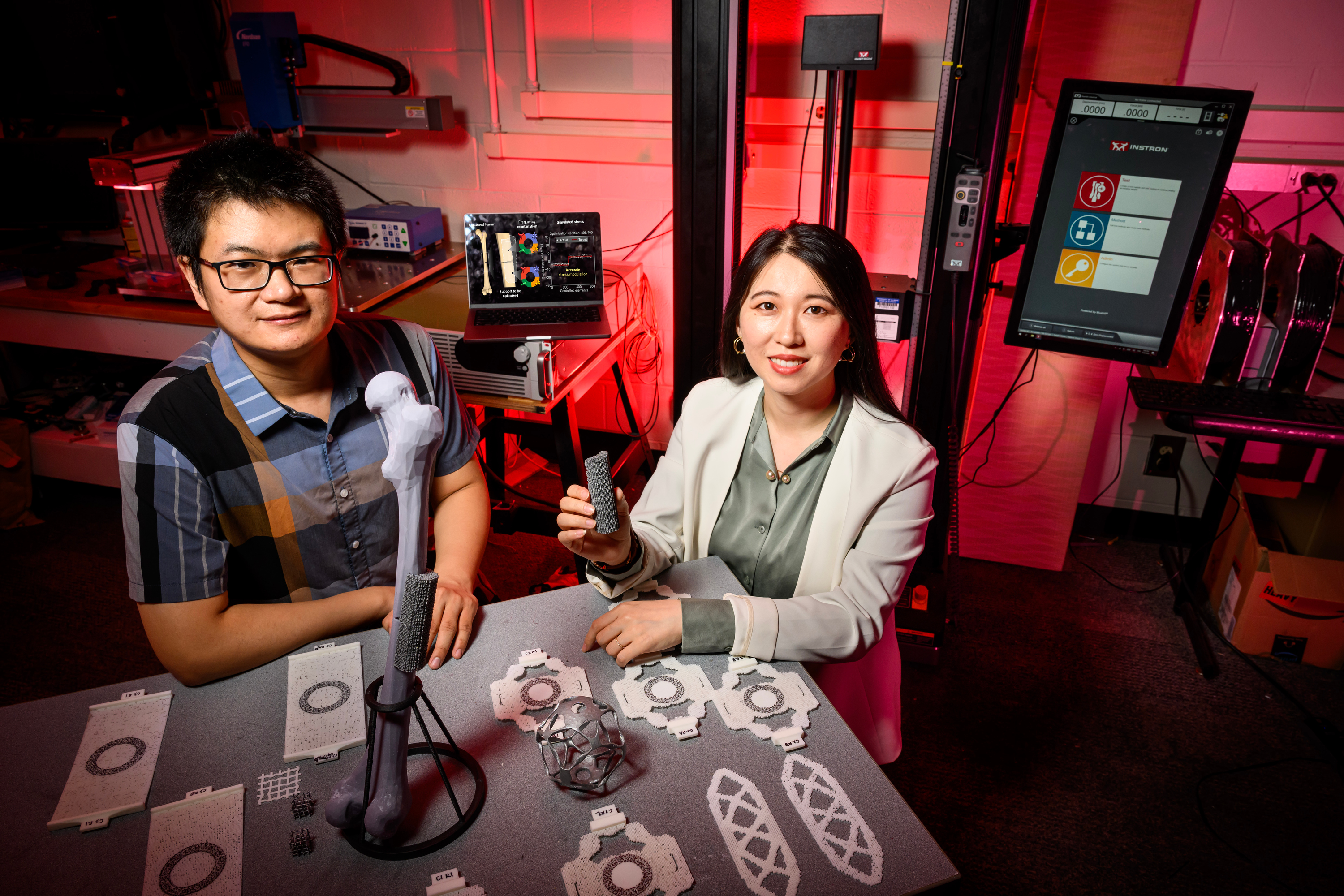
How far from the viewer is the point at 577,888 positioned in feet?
2.57

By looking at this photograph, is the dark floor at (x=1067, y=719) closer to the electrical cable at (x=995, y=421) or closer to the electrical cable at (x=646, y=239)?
the electrical cable at (x=995, y=421)

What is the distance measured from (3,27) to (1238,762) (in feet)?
15.2

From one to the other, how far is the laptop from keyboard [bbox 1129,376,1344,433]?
143cm

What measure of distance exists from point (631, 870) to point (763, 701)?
0.29 metres

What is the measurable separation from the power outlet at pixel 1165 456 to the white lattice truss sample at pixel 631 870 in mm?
2527

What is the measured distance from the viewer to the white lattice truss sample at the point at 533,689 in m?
1.00

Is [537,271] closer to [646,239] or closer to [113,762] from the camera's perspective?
[646,239]

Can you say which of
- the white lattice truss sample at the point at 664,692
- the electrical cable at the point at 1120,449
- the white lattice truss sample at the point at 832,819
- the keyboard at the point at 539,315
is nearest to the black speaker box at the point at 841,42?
the keyboard at the point at 539,315

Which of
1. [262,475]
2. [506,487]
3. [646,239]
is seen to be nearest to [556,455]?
[506,487]

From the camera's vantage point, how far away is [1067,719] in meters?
2.13

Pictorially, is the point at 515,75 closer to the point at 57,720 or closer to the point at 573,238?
the point at 573,238

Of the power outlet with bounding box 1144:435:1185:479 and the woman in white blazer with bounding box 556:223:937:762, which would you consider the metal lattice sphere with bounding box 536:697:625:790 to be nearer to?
the woman in white blazer with bounding box 556:223:937:762

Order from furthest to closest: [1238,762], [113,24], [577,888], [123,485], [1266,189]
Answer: [113,24] < [1266,189] < [1238,762] < [123,485] < [577,888]

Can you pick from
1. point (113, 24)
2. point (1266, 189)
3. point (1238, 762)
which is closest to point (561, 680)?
point (1238, 762)
